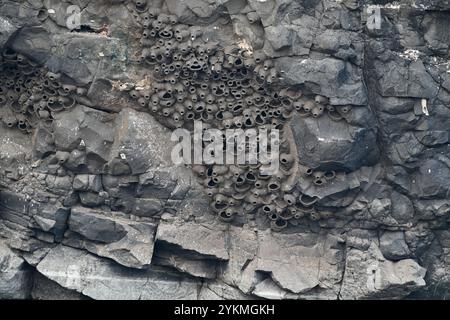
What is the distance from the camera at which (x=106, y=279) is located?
11.4 metres

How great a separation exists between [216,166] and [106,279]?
2.08m

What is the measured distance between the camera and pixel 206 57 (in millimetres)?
11234

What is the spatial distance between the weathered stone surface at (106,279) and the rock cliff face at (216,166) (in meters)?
0.02

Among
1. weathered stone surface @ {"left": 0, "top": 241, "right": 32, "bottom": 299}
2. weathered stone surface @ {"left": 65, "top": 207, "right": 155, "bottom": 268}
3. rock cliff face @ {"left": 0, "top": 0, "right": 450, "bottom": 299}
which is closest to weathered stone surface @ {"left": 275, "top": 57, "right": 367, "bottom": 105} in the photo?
rock cliff face @ {"left": 0, "top": 0, "right": 450, "bottom": 299}

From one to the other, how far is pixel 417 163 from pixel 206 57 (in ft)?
10.3

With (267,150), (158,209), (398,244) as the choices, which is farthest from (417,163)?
(158,209)

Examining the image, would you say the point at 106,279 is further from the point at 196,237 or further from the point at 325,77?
the point at 325,77

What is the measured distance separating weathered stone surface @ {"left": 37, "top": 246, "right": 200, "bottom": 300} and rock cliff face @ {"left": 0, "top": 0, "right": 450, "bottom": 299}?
0.06 ft

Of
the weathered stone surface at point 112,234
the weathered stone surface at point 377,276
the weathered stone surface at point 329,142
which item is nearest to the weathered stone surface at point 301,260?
→ the weathered stone surface at point 377,276

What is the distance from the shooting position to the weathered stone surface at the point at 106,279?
11.4 metres

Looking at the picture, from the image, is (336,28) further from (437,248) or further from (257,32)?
(437,248)

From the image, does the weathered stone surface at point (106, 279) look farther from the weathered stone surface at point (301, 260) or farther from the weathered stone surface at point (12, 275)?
the weathered stone surface at point (301, 260)

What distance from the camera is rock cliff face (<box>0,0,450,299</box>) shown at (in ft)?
36.8

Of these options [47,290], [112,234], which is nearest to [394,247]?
[112,234]
